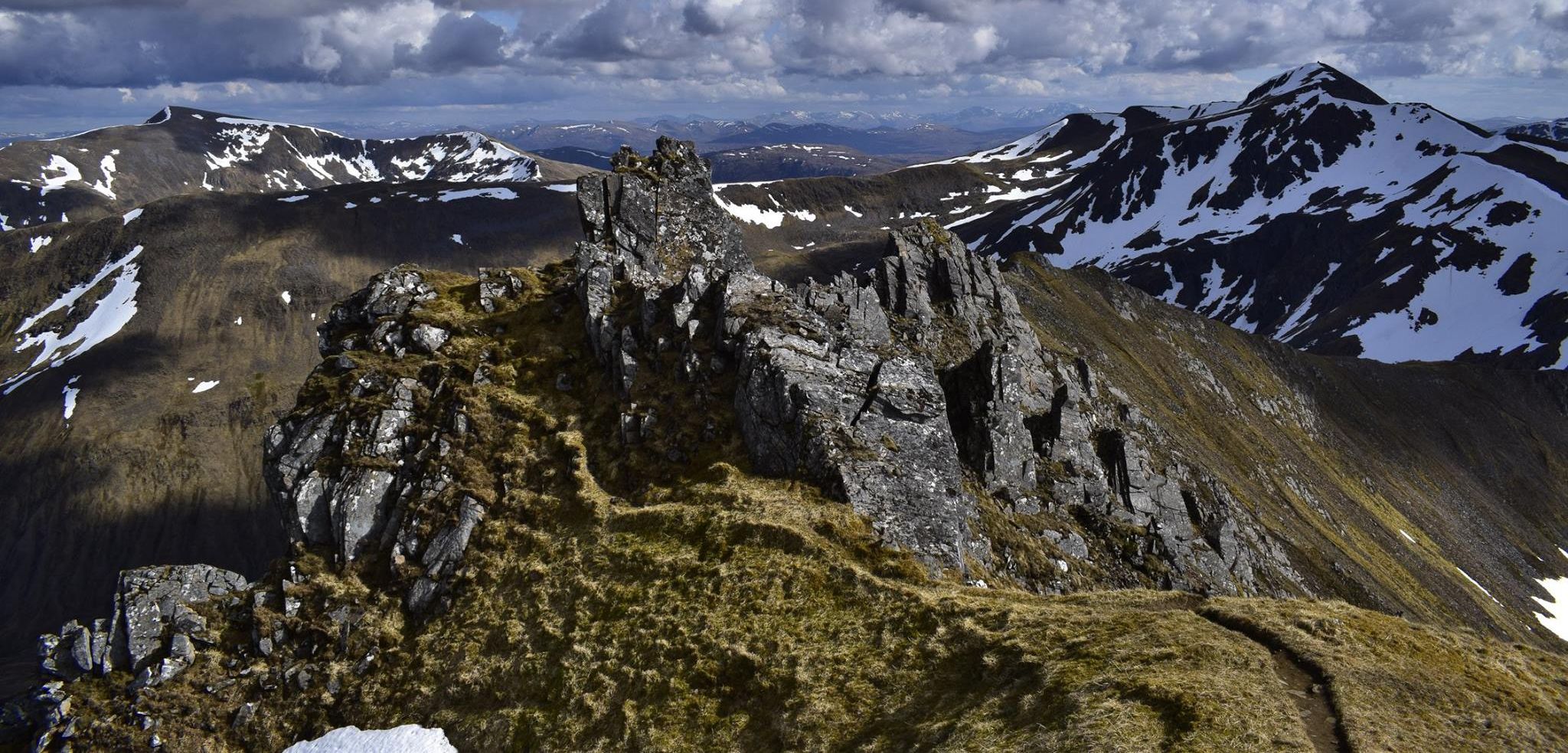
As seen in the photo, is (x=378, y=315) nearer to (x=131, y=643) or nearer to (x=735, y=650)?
(x=131, y=643)

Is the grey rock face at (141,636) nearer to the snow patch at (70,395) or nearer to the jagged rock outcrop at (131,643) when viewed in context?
the jagged rock outcrop at (131,643)

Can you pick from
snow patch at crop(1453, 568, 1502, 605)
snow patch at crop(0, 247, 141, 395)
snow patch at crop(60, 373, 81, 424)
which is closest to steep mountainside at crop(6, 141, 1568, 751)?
snow patch at crop(1453, 568, 1502, 605)

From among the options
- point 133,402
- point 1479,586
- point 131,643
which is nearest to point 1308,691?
point 131,643

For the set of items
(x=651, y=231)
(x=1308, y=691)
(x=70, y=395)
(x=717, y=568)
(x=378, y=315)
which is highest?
(x=651, y=231)

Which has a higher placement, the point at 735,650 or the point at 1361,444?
the point at 735,650

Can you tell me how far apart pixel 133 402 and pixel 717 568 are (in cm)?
18028

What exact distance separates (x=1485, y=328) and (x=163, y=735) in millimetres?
195106

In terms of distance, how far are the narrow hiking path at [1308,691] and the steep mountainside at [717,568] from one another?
0.09 metres

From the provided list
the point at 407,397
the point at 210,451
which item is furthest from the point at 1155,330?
the point at 210,451

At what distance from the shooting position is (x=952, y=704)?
17109mm

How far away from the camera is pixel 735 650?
2011cm

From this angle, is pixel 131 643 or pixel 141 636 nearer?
pixel 131 643

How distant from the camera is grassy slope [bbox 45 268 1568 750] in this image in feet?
51.2

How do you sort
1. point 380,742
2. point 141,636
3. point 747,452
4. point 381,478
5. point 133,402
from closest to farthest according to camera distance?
point 380,742, point 141,636, point 747,452, point 381,478, point 133,402
